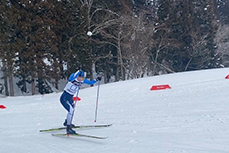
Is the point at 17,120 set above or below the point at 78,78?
below

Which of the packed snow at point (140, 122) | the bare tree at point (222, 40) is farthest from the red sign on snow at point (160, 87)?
the bare tree at point (222, 40)

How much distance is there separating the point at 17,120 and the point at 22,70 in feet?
39.9

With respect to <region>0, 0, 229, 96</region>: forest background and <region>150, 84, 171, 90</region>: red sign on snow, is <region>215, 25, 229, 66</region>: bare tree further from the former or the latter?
<region>150, 84, 171, 90</region>: red sign on snow

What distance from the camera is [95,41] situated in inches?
984

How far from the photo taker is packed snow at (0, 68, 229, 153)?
19.4 ft

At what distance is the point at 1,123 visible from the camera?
9.60 metres

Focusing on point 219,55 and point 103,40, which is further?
point 219,55

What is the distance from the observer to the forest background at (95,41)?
21.2 metres

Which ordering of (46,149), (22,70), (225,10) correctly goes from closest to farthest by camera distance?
1. (46,149)
2. (22,70)
3. (225,10)

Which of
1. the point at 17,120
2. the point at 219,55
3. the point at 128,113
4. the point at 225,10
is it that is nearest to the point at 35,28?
the point at 17,120

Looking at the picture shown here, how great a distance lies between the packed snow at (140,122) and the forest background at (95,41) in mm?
8346

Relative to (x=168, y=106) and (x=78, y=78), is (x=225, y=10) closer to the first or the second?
(x=168, y=106)

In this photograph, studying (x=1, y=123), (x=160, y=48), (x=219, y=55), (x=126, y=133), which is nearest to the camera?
(x=126, y=133)

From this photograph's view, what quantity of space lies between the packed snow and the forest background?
8346 mm
